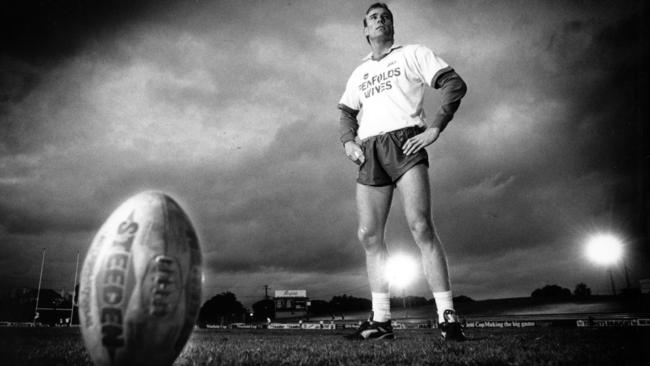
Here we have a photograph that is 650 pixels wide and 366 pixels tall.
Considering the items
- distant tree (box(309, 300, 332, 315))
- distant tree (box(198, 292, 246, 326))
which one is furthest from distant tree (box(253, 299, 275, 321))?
distant tree (box(309, 300, 332, 315))

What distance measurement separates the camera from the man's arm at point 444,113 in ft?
11.4

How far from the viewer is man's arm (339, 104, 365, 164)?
4.03 m

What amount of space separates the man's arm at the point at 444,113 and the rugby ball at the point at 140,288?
225 cm

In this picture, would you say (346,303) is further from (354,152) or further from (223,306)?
(354,152)

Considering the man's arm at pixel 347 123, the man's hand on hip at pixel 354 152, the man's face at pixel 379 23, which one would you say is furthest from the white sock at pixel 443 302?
the man's face at pixel 379 23

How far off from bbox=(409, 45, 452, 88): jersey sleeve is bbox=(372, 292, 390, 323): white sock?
7.24 feet

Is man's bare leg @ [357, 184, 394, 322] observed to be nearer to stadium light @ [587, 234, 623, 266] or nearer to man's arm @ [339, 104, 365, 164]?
man's arm @ [339, 104, 365, 164]

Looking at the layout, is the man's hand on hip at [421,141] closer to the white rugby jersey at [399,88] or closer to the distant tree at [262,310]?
the white rugby jersey at [399,88]

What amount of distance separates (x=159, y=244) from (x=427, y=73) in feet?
9.84

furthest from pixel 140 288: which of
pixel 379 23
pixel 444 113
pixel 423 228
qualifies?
pixel 379 23

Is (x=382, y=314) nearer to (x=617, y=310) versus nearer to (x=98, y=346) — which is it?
(x=98, y=346)

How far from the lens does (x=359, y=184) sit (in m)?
4.00

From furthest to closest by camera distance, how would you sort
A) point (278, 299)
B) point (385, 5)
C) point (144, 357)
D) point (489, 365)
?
point (278, 299)
point (385, 5)
point (489, 365)
point (144, 357)

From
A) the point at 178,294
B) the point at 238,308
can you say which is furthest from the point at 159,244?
the point at 238,308
